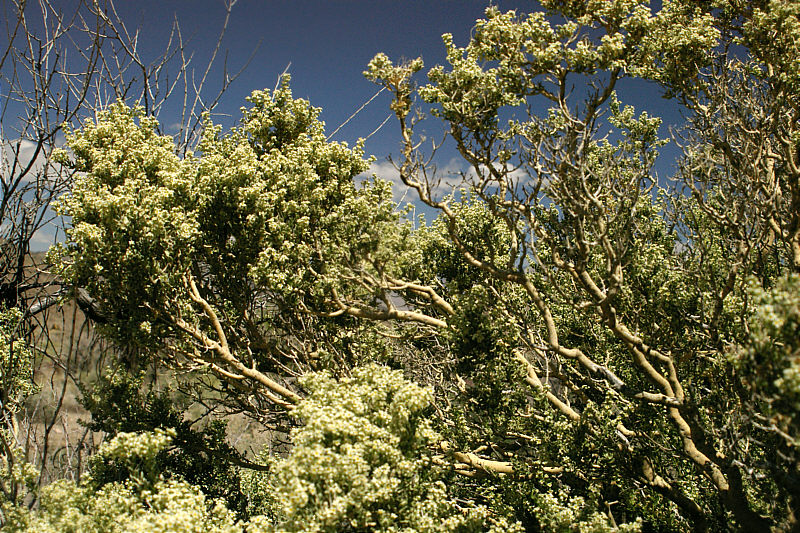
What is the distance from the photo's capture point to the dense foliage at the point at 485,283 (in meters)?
6.66

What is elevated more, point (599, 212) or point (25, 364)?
point (599, 212)

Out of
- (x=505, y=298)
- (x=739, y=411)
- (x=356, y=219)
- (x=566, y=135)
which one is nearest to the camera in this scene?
(x=739, y=411)

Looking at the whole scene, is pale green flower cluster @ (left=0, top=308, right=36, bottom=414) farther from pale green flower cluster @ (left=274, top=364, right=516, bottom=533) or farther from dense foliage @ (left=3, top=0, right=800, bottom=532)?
pale green flower cluster @ (left=274, top=364, right=516, bottom=533)

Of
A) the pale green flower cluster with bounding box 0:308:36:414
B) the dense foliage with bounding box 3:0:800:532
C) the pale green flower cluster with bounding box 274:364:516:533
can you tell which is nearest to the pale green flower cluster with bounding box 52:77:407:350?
the dense foliage with bounding box 3:0:800:532

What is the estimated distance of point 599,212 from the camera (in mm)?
7102

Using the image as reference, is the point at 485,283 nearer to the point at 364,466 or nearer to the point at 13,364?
the point at 364,466

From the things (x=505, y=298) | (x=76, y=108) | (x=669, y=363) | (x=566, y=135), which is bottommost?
(x=669, y=363)

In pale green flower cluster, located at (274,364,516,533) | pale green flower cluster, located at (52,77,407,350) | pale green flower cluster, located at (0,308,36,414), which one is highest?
pale green flower cluster, located at (52,77,407,350)

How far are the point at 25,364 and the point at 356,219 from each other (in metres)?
5.58

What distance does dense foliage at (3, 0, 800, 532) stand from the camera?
6664mm

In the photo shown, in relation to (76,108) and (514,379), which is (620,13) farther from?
(76,108)

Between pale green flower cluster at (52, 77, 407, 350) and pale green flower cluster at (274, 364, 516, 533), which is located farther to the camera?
pale green flower cluster at (52, 77, 407, 350)

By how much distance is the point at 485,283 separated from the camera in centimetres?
912

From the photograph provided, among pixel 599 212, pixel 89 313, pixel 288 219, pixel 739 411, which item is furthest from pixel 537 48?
pixel 89 313
